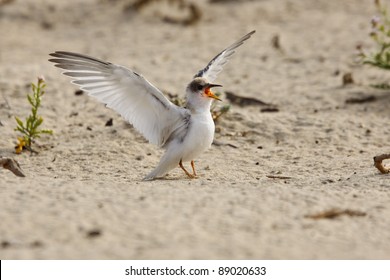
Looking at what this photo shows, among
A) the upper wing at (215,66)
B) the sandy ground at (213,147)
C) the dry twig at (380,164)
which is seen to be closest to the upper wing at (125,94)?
the sandy ground at (213,147)

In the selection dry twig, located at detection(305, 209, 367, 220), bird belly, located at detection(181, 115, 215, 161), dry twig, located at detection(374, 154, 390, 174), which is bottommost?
dry twig, located at detection(305, 209, 367, 220)

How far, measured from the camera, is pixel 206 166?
7.19 meters

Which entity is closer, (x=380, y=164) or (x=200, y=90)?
(x=380, y=164)

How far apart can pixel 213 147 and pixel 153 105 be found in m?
1.36

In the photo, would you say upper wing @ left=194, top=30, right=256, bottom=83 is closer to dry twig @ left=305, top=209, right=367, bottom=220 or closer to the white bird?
the white bird

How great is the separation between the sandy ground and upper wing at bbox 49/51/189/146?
0.51m

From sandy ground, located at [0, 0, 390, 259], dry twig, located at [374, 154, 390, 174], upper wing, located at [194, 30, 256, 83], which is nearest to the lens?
sandy ground, located at [0, 0, 390, 259]

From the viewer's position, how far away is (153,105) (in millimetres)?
6531

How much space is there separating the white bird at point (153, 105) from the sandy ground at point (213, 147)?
31 centimetres

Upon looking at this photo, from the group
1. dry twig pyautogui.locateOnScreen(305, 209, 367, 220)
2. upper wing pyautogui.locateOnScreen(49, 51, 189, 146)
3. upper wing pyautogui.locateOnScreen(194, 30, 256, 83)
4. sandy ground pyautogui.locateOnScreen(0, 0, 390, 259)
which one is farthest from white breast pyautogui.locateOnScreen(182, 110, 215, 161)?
dry twig pyautogui.locateOnScreen(305, 209, 367, 220)

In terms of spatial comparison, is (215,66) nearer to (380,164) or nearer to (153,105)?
(153,105)

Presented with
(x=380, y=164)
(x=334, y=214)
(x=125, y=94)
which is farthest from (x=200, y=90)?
(x=334, y=214)

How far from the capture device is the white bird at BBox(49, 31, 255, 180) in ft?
21.1
